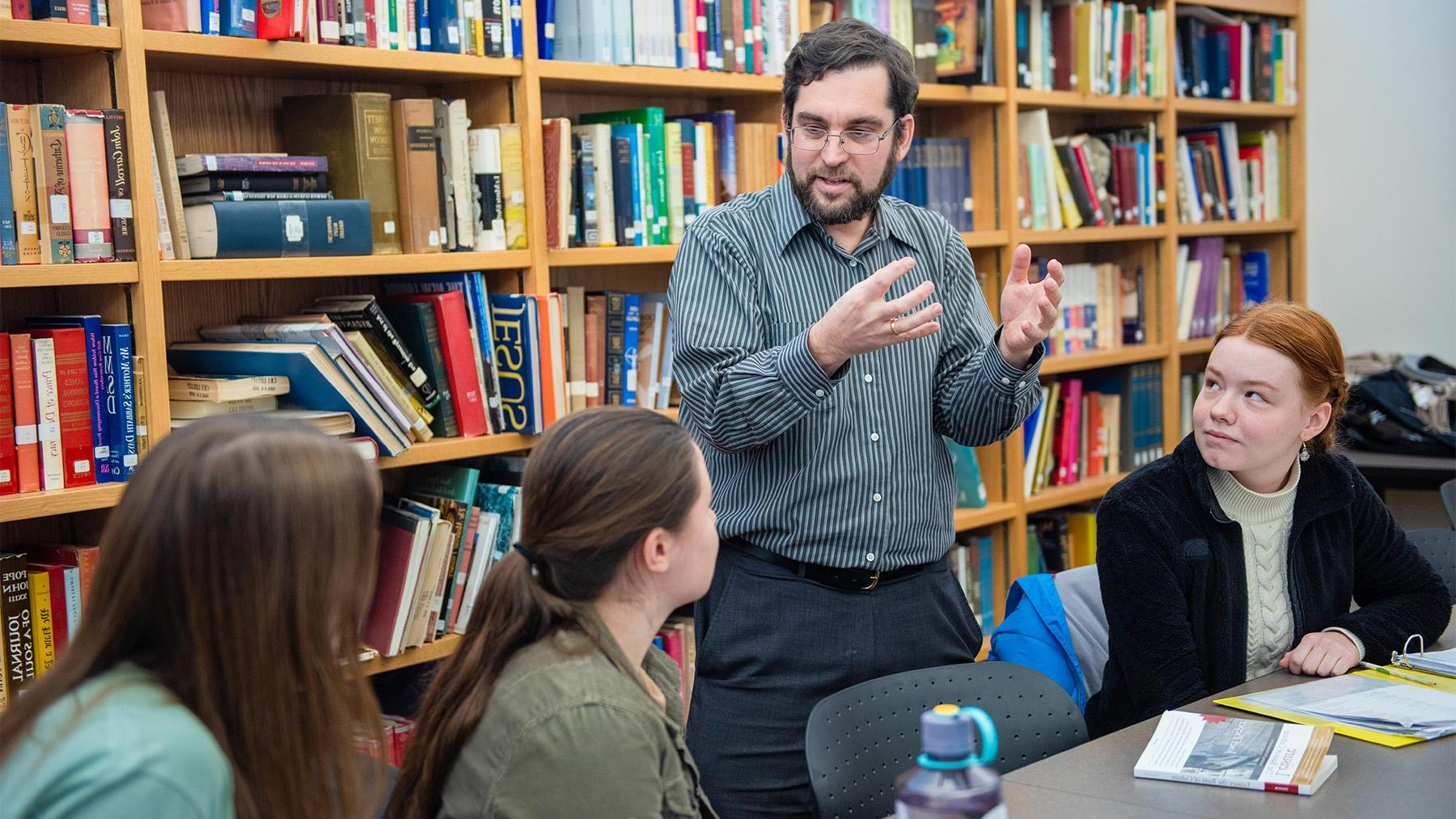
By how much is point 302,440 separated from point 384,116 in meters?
1.64

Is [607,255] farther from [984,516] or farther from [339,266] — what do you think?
[984,516]

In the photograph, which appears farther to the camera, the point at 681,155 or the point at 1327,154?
the point at 1327,154

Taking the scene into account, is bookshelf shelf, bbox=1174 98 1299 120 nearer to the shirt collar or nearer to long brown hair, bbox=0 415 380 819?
the shirt collar

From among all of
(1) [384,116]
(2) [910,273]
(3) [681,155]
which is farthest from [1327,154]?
(1) [384,116]

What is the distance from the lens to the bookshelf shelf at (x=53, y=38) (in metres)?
2.14

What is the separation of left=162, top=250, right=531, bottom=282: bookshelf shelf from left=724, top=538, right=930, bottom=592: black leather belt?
932 millimetres

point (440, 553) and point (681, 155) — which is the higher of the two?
point (681, 155)

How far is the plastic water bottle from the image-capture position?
1074 millimetres

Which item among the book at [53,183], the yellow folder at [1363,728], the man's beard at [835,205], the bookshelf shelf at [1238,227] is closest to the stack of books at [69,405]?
the book at [53,183]

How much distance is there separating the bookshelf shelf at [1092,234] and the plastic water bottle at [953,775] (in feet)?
9.57

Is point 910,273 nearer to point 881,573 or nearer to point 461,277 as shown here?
point 881,573

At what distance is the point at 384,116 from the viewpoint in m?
2.64

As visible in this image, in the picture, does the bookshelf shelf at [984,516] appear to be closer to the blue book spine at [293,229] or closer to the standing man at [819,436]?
the standing man at [819,436]

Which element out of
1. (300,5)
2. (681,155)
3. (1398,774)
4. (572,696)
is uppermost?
(300,5)
